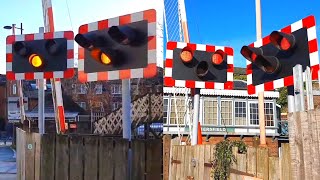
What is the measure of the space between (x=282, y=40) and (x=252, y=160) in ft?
4.23

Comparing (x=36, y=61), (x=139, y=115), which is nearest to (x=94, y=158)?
(x=36, y=61)

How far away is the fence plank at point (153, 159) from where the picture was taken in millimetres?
4332

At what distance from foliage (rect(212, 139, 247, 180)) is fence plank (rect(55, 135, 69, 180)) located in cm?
177

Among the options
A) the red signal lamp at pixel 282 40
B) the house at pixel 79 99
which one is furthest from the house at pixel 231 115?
the red signal lamp at pixel 282 40

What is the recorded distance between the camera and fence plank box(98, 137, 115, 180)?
4312mm

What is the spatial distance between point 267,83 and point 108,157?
181cm

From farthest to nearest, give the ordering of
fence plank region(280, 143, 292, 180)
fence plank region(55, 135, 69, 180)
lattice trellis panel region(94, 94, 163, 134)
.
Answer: lattice trellis panel region(94, 94, 163, 134), fence plank region(55, 135, 69, 180), fence plank region(280, 143, 292, 180)

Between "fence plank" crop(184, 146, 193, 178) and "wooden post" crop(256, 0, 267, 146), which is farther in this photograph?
"fence plank" crop(184, 146, 193, 178)

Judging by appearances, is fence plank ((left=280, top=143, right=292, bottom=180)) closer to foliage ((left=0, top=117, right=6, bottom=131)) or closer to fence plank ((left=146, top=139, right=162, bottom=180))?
fence plank ((left=146, top=139, right=162, bottom=180))

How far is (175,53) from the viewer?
5.27m

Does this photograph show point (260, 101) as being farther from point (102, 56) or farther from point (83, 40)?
point (83, 40)

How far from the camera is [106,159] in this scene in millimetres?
4355

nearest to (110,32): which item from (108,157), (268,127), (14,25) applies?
(108,157)

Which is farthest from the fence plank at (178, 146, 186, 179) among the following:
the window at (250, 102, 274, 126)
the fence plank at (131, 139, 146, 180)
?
the window at (250, 102, 274, 126)
